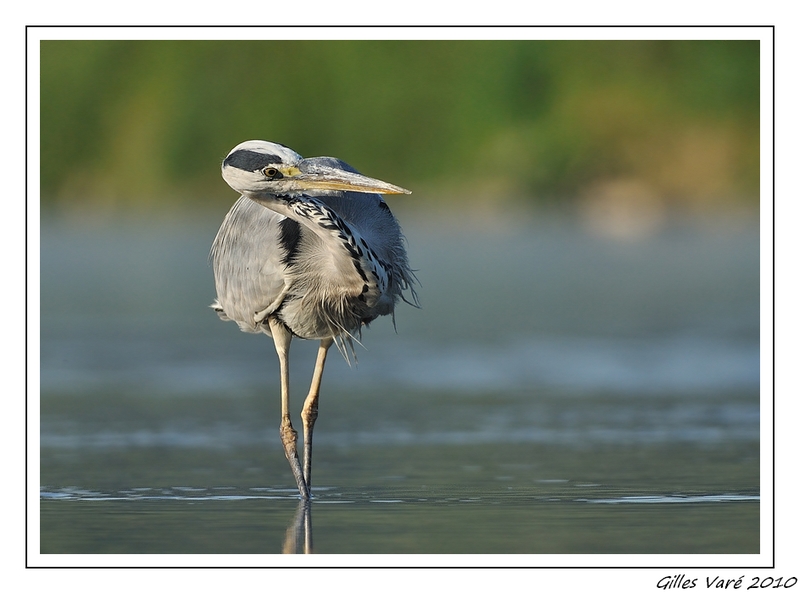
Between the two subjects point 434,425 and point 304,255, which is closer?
point 304,255

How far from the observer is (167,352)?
1627cm

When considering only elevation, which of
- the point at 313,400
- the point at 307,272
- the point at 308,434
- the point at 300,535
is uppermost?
the point at 307,272

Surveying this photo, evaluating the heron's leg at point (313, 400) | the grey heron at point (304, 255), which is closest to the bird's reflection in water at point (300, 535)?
the grey heron at point (304, 255)

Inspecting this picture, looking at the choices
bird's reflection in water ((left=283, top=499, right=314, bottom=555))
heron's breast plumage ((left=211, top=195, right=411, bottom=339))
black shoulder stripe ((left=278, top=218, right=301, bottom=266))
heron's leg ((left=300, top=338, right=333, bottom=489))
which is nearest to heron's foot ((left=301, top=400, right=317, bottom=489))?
heron's leg ((left=300, top=338, right=333, bottom=489))

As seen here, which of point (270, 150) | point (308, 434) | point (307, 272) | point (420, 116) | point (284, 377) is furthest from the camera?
point (420, 116)

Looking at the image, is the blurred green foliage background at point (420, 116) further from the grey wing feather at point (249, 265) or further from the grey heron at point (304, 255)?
the grey heron at point (304, 255)

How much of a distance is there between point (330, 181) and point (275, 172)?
309mm

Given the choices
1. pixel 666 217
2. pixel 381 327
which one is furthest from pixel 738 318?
pixel 666 217

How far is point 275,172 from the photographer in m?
8.30

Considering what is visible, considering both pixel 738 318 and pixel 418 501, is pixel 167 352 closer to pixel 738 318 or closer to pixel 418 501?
pixel 738 318

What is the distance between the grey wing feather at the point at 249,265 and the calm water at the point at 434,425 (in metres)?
1.00

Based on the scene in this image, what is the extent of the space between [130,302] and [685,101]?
2036cm

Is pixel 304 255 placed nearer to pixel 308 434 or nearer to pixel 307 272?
pixel 307 272

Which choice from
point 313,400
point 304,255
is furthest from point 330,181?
point 313,400
